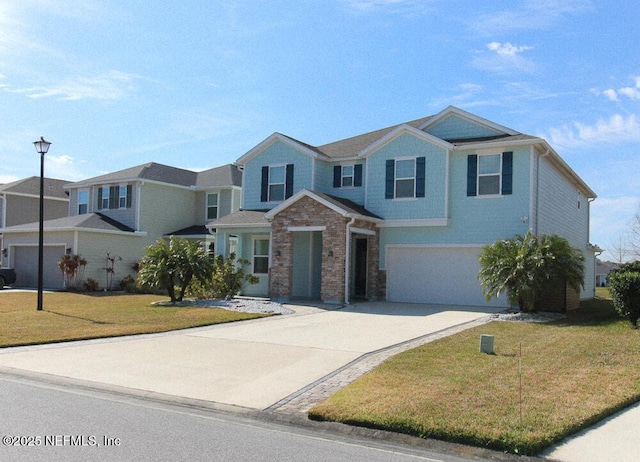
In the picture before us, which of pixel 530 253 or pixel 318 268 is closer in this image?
pixel 530 253

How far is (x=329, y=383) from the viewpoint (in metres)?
9.05

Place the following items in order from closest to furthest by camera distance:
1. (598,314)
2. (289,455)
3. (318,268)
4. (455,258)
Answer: (289,455), (598,314), (455,258), (318,268)

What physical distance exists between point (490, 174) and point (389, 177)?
3784mm

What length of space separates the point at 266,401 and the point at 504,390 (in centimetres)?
326

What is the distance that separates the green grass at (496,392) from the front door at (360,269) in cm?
1132

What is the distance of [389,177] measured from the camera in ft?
74.1

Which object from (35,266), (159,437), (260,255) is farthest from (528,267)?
(35,266)

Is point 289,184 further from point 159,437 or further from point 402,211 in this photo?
point 159,437

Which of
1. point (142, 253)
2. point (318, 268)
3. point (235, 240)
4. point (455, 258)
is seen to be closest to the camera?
point (455, 258)

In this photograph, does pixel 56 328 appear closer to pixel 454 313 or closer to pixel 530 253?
pixel 454 313

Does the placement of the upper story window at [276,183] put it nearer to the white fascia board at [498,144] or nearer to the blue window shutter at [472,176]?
the white fascia board at [498,144]

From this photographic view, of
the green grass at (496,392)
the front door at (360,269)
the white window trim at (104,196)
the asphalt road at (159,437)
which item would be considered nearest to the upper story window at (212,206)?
the white window trim at (104,196)

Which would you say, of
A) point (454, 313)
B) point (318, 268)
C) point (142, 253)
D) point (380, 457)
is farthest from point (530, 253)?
point (142, 253)

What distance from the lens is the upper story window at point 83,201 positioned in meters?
34.7
